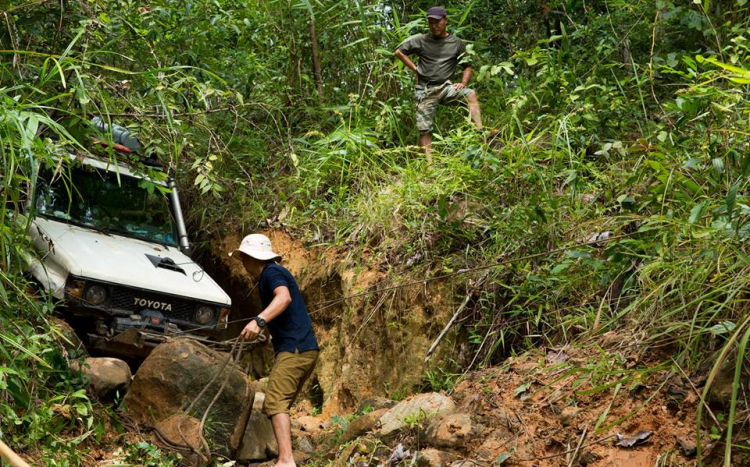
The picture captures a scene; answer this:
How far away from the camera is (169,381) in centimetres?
561

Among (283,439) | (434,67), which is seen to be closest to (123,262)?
(283,439)

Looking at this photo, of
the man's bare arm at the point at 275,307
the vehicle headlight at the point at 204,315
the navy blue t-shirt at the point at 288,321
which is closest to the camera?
the man's bare arm at the point at 275,307

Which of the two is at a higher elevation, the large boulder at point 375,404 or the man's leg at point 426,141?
the man's leg at point 426,141

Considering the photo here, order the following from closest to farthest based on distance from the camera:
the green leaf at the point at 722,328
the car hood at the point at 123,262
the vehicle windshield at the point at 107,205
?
the green leaf at the point at 722,328 → the car hood at the point at 123,262 → the vehicle windshield at the point at 107,205

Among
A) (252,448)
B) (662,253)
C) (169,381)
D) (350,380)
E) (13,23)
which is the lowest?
(350,380)

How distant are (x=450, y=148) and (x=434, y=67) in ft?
3.27

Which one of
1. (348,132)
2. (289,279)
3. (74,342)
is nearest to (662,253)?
(289,279)

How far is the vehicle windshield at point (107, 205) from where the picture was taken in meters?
7.05

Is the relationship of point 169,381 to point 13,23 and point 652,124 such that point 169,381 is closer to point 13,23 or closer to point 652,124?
point 13,23

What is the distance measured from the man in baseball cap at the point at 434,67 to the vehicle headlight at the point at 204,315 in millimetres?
2760

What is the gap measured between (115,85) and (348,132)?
122 inches

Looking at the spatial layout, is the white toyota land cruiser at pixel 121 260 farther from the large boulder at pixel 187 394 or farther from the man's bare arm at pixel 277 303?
the man's bare arm at pixel 277 303

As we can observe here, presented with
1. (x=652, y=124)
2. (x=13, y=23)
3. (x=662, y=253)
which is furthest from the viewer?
(x=652, y=124)

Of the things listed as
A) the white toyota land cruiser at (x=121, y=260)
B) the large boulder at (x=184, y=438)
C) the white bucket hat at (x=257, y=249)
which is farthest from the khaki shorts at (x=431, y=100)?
the large boulder at (x=184, y=438)
